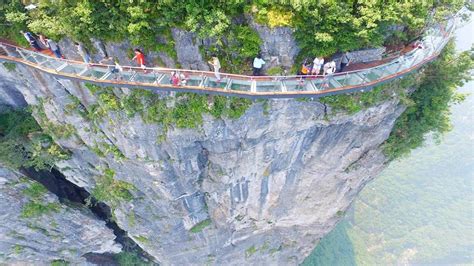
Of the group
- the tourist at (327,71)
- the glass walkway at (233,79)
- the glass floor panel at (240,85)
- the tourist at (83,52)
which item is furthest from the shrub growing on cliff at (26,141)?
the tourist at (327,71)

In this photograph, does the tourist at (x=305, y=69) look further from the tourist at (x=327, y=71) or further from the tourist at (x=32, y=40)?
the tourist at (x=32, y=40)

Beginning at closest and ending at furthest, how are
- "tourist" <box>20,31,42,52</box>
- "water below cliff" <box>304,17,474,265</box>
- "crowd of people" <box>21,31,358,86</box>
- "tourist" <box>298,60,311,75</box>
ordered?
"crowd of people" <box>21,31,358,86</box> < "tourist" <box>298,60,311,75</box> < "tourist" <box>20,31,42,52</box> < "water below cliff" <box>304,17,474,265</box>

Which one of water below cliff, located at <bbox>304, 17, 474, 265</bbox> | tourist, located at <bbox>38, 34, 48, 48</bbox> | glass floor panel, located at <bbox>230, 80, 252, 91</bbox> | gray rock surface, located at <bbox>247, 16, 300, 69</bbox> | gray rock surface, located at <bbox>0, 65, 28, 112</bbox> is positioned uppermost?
water below cliff, located at <bbox>304, 17, 474, 265</bbox>

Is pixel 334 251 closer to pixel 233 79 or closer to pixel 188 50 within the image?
pixel 233 79

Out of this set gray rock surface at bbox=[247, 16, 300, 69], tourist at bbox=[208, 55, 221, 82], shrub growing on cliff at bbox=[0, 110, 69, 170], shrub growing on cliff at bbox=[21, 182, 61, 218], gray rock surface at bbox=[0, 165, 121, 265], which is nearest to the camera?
gray rock surface at bbox=[247, 16, 300, 69]

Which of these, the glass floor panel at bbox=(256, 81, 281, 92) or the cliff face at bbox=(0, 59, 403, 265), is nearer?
the glass floor panel at bbox=(256, 81, 281, 92)

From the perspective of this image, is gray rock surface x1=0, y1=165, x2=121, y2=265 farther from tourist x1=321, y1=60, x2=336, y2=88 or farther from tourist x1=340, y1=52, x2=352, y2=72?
tourist x1=340, y1=52, x2=352, y2=72

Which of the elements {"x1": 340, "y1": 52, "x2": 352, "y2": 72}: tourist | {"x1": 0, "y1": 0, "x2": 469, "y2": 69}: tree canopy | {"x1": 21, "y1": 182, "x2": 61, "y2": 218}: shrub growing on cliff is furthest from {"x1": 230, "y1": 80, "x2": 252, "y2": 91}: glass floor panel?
{"x1": 21, "y1": 182, "x2": 61, "y2": 218}: shrub growing on cliff
